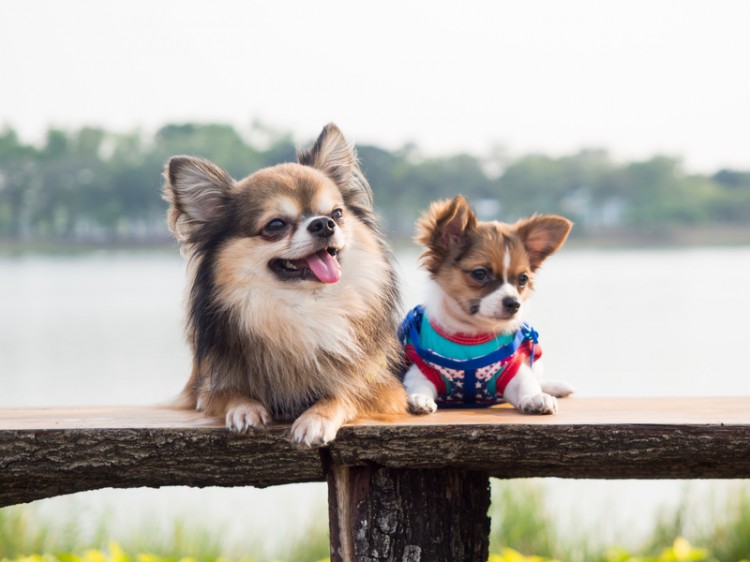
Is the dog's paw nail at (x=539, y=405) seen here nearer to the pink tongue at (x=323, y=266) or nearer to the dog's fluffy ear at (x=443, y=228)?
the dog's fluffy ear at (x=443, y=228)

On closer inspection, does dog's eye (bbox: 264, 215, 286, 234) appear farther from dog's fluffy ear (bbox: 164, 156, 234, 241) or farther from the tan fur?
the tan fur

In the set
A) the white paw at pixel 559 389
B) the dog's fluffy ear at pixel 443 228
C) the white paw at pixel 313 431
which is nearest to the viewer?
the white paw at pixel 313 431

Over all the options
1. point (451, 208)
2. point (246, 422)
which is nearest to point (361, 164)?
point (451, 208)

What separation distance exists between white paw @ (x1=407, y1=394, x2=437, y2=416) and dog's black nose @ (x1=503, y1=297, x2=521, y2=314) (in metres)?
0.34

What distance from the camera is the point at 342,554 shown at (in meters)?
2.34

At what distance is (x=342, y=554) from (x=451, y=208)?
1.03 m

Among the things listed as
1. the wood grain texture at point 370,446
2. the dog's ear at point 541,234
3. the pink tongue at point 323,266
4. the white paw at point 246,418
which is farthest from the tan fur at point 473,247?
the white paw at point 246,418

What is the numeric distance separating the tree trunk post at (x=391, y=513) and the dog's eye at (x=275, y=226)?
2.12 ft

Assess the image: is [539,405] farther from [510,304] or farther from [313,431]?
[313,431]

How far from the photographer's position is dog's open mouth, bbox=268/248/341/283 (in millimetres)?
2238

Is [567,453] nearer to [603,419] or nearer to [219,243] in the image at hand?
[603,419]

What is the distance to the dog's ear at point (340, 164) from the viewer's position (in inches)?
97.0

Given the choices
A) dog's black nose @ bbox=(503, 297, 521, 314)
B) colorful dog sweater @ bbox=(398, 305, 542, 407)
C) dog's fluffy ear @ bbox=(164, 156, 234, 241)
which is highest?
dog's fluffy ear @ bbox=(164, 156, 234, 241)

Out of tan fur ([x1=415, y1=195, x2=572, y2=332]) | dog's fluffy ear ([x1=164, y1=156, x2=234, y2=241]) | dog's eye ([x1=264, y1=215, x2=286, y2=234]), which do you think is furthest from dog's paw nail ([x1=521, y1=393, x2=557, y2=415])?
dog's fluffy ear ([x1=164, y1=156, x2=234, y2=241])
